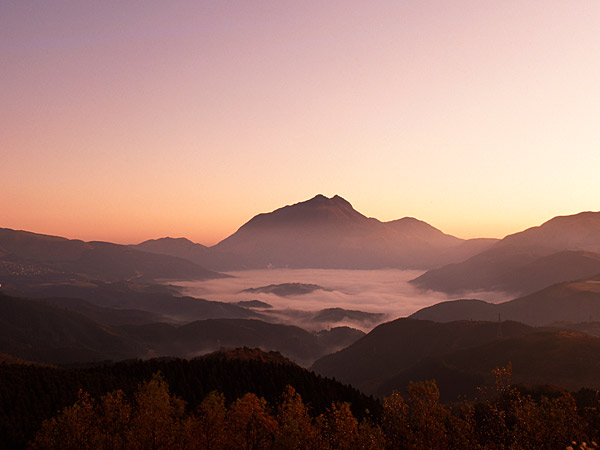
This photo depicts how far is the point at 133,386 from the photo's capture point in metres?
165

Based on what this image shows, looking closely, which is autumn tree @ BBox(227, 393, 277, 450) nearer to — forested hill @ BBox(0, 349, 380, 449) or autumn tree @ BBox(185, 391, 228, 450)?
autumn tree @ BBox(185, 391, 228, 450)

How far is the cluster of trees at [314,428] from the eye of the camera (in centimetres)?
4431

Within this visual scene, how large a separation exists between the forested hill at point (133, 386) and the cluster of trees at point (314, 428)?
275 ft

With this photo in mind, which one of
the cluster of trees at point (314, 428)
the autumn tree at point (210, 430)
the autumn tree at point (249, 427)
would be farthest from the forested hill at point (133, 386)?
the autumn tree at point (210, 430)

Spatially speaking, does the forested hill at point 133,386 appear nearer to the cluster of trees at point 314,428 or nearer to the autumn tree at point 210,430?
the cluster of trees at point 314,428

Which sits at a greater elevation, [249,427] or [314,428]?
[314,428]

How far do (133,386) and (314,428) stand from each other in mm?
139666

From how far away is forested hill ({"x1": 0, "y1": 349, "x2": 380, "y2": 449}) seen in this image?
441 feet

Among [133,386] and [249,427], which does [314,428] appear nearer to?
[249,427]

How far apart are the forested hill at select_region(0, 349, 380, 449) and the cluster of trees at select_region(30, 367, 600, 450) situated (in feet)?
275

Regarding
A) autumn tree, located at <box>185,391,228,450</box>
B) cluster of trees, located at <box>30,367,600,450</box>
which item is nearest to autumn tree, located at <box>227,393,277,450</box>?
cluster of trees, located at <box>30,367,600,450</box>

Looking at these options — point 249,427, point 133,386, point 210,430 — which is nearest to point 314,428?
point 249,427

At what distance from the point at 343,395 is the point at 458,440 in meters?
152

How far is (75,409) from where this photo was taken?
2122 inches
